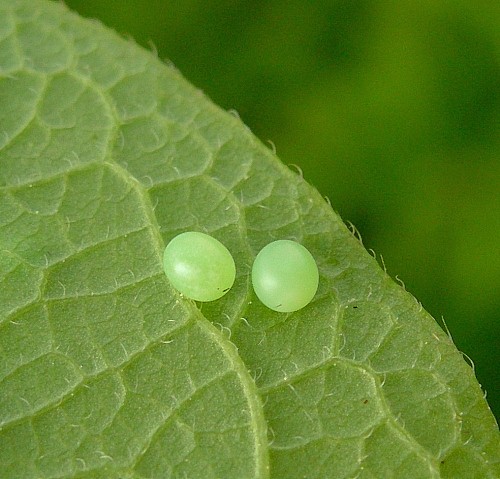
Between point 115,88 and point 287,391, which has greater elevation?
point 115,88

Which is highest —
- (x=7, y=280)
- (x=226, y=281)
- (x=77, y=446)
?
(x=226, y=281)

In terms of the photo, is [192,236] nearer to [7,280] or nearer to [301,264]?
[301,264]

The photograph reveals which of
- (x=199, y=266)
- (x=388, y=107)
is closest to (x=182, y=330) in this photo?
(x=199, y=266)

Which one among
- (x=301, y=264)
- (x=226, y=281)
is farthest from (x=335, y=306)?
(x=226, y=281)

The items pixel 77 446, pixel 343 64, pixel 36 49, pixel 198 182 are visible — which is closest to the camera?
pixel 77 446

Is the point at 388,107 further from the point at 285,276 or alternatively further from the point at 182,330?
the point at 182,330

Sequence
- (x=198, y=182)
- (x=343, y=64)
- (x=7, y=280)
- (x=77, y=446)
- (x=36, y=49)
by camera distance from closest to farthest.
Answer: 1. (x=77, y=446)
2. (x=7, y=280)
3. (x=198, y=182)
4. (x=36, y=49)
5. (x=343, y=64)

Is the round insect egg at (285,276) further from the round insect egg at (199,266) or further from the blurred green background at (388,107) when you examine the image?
the blurred green background at (388,107)

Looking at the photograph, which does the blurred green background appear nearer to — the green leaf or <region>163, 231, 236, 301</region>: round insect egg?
the green leaf
